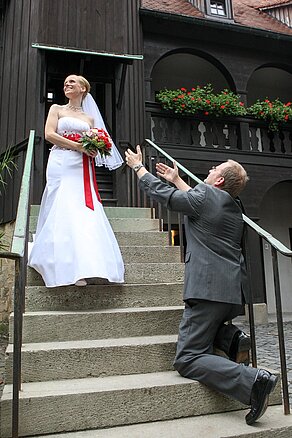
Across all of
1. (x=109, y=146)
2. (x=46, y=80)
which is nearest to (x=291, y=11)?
(x=46, y=80)

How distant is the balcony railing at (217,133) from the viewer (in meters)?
8.44

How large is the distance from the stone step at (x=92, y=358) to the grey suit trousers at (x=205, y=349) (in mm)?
212

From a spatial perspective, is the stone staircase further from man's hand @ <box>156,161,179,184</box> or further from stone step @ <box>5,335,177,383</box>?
man's hand @ <box>156,161,179,184</box>

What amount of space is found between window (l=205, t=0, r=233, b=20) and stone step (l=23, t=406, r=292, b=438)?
9.50 m

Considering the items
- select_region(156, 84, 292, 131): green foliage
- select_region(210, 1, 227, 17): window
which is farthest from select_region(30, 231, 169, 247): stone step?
select_region(210, 1, 227, 17): window

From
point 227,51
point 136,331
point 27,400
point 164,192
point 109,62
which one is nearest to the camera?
point 27,400

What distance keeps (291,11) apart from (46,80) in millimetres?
7688

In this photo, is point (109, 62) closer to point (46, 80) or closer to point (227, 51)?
point (46, 80)

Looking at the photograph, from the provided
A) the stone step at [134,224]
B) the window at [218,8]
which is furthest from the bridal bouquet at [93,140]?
the window at [218,8]

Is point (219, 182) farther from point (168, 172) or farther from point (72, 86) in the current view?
point (72, 86)

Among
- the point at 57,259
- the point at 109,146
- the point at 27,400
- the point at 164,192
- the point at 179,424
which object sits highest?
the point at 109,146

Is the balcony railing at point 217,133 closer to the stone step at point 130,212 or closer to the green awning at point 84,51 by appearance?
the green awning at point 84,51

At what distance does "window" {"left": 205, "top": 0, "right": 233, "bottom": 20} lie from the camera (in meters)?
9.68

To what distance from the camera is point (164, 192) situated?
258 centimetres
